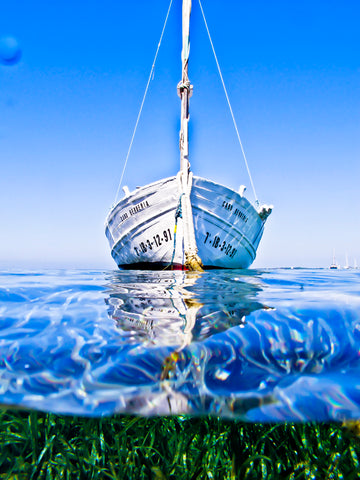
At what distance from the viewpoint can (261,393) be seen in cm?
116

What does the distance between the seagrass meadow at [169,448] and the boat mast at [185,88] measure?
327 inches

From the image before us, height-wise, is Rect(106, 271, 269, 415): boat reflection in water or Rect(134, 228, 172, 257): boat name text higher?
Rect(134, 228, 172, 257): boat name text

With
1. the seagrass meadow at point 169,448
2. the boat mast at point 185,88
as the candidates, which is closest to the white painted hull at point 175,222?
the boat mast at point 185,88

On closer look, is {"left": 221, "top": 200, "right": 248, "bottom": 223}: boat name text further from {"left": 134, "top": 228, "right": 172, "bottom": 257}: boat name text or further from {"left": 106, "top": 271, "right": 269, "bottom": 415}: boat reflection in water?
{"left": 106, "top": 271, "right": 269, "bottom": 415}: boat reflection in water

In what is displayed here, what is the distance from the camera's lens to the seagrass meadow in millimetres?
1043

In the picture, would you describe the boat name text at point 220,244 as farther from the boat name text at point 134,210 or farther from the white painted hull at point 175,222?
the boat name text at point 134,210

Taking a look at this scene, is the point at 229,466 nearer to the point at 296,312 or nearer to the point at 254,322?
the point at 254,322

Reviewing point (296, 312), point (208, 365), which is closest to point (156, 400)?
point (208, 365)

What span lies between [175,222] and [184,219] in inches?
18.8

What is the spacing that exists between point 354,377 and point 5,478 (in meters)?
1.48

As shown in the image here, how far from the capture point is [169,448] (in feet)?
3.77

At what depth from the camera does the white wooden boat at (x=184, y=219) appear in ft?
29.2

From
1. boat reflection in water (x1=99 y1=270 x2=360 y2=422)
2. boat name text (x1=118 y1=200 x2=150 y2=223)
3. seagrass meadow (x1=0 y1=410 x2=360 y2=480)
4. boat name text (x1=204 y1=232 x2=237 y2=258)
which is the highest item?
boat name text (x1=118 y1=200 x2=150 y2=223)

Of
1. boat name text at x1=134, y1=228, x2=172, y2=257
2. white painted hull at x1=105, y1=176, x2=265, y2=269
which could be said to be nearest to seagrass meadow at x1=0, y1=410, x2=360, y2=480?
white painted hull at x1=105, y1=176, x2=265, y2=269
